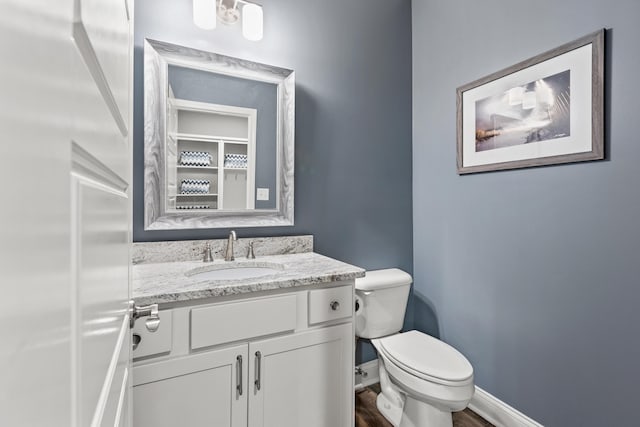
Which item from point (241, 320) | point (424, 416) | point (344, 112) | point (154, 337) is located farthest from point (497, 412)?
point (344, 112)

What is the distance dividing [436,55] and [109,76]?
6.88 ft

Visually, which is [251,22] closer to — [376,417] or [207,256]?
[207,256]

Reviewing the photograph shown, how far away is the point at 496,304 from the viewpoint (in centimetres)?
169

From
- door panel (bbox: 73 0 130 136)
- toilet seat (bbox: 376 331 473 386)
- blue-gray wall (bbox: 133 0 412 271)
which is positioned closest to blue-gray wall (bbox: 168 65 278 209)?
blue-gray wall (bbox: 133 0 412 271)

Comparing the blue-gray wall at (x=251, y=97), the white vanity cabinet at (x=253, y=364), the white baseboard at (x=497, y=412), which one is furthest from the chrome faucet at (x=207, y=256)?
the white baseboard at (x=497, y=412)

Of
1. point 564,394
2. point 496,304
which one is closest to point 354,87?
point 496,304

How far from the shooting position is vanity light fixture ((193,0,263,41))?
59.4 inches

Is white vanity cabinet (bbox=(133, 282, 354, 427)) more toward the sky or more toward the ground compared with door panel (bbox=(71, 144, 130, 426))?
more toward the ground

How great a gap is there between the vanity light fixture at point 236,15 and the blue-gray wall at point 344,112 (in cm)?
5

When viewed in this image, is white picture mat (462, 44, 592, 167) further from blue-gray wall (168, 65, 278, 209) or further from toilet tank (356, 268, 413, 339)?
blue-gray wall (168, 65, 278, 209)

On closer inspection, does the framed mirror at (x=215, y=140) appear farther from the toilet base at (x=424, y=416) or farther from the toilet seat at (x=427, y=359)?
the toilet base at (x=424, y=416)

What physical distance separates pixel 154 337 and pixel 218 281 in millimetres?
252

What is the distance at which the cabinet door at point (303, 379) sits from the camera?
3.83 ft

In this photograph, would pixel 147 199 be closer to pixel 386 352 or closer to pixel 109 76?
pixel 109 76
